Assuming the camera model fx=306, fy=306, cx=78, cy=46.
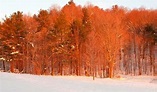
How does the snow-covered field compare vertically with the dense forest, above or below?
below

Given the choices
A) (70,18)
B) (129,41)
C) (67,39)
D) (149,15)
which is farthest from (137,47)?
(67,39)

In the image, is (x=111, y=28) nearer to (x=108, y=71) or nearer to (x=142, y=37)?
(x=108, y=71)

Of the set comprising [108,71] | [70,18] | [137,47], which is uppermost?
[70,18]

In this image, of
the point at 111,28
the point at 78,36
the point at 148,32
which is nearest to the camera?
the point at 111,28

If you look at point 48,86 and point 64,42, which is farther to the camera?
point 64,42

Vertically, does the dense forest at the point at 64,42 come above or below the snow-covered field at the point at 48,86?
above

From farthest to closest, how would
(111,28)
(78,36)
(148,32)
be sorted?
(148,32) → (78,36) → (111,28)

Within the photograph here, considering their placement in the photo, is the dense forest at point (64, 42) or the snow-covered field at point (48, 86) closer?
the snow-covered field at point (48, 86)

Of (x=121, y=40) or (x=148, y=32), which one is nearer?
(x=121, y=40)

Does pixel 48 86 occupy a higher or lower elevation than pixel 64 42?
lower

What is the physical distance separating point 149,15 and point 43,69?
2458cm

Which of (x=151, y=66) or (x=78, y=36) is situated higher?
(x=78, y=36)

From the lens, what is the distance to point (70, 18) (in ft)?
179

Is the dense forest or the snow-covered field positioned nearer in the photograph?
the snow-covered field
